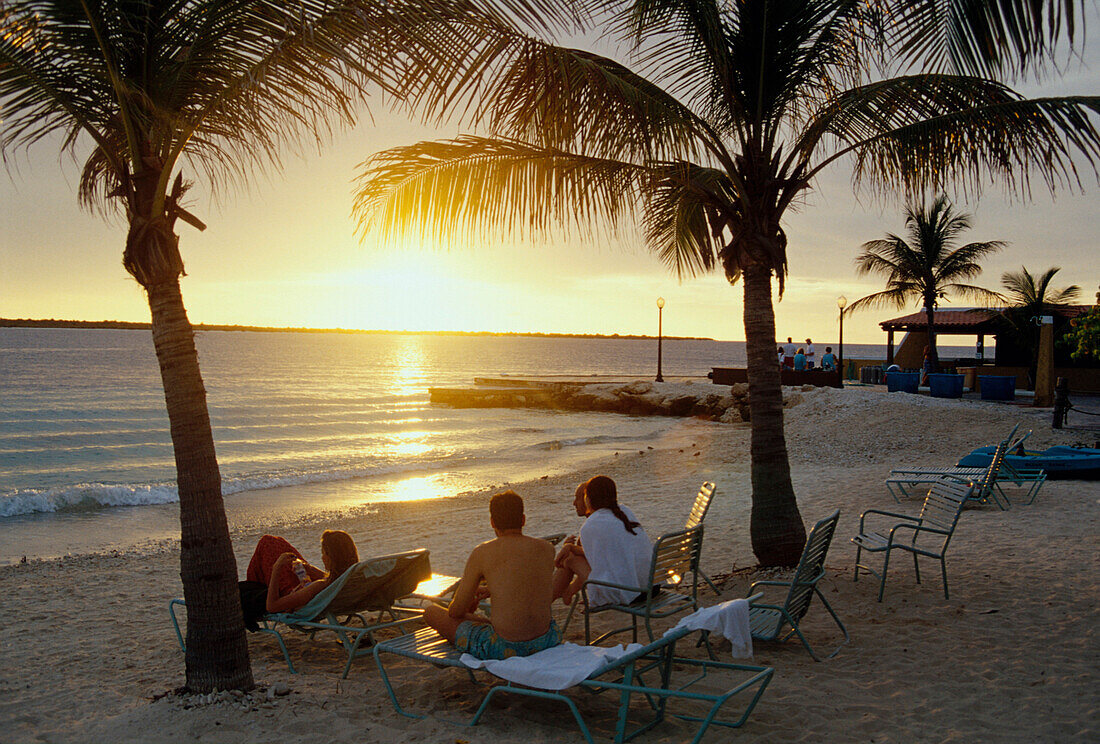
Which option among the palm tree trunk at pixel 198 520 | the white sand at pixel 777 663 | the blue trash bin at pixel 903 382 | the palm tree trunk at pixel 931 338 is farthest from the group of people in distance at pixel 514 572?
A: the palm tree trunk at pixel 931 338

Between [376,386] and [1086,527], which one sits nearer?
[1086,527]

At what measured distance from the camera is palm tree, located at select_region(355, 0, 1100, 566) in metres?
5.69

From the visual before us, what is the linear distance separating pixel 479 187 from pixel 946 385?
798 inches

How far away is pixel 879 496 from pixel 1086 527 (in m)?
3.00

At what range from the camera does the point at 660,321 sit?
116 feet

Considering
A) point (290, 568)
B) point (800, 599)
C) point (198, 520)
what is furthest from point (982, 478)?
point (198, 520)

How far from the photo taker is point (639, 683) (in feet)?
14.2

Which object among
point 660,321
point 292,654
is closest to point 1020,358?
point 660,321

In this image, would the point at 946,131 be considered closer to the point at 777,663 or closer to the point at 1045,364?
the point at 777,663

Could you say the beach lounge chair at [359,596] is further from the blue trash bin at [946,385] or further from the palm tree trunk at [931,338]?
the palm tree trunk at [931,338]

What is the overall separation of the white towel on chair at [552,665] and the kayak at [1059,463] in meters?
9.80

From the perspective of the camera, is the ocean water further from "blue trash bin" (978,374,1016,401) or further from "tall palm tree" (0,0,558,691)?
"blue trash bin" (978,374,1016,401)

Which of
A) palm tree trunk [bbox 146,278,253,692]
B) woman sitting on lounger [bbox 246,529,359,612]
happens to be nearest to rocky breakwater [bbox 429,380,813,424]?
woman sitting on lounger [bbox 246,529,359,612]

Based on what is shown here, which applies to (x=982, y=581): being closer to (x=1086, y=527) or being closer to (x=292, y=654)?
(x=1086, y=527)
